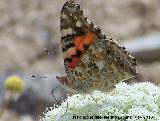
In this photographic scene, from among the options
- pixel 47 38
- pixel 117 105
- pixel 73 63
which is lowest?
pixel 117 105

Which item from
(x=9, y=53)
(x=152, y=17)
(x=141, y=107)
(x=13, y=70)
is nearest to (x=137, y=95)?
(x=141, y=107)

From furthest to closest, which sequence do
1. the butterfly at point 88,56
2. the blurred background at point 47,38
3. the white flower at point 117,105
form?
the blurred background at point 47,38 → the butterfly at point 88,56 → the white flower at point 117,105

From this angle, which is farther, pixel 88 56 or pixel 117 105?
pixel 88 56

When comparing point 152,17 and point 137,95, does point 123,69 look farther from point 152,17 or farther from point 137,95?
point 152,17

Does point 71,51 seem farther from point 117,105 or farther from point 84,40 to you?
point 117,105

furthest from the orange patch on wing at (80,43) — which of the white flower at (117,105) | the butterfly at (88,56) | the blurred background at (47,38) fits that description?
the blurred background at (47,38)

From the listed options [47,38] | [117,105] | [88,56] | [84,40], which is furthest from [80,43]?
[47,38]

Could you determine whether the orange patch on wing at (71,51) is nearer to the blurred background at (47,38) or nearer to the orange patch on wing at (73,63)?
the orange patch on wing at (73,63)
